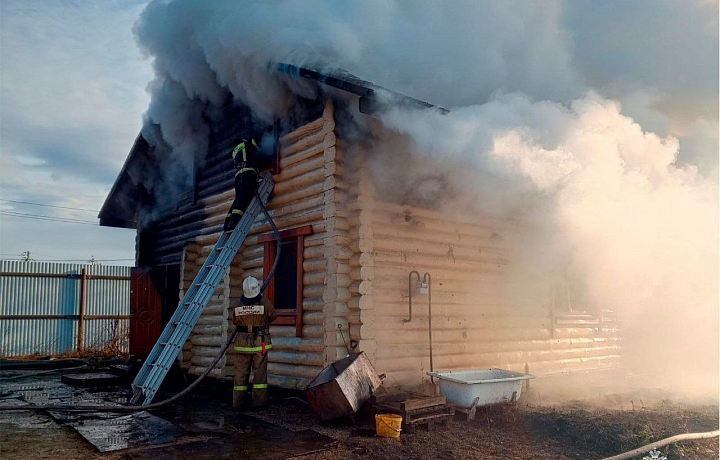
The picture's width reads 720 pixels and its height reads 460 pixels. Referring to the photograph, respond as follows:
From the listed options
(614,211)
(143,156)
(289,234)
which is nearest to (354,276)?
(289,234)

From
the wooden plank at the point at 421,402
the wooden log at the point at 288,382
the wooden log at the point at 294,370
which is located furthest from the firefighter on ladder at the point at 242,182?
the wooden plank at the point at 421,402

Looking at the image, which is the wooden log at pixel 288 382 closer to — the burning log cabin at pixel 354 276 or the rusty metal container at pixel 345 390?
the burning log cabin at pixel 354 276

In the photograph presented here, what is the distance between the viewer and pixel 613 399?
8.42 metres

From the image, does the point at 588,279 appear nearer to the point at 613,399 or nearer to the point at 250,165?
the point at 613,399

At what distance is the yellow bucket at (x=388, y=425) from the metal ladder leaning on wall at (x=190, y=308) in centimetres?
318

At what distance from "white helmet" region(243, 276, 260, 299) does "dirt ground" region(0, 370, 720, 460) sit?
1506mm

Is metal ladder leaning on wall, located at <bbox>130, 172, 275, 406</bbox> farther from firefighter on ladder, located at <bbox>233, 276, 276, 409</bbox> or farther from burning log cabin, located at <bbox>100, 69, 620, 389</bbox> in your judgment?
firefighter on ladder, located at <bbox>233, 276, 276, 409</bbox>

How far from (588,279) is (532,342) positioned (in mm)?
2238

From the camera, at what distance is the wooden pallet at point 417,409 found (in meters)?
5.93

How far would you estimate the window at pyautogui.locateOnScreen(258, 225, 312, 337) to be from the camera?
8.12 meters

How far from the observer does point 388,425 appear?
5.65 meters

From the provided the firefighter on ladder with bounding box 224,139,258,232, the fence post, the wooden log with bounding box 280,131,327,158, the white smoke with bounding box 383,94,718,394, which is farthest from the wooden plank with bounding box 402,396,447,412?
the fence post

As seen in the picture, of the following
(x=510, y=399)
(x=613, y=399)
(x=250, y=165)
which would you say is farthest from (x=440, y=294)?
(x=250, y=165)

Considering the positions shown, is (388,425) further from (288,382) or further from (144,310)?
(144,310)
